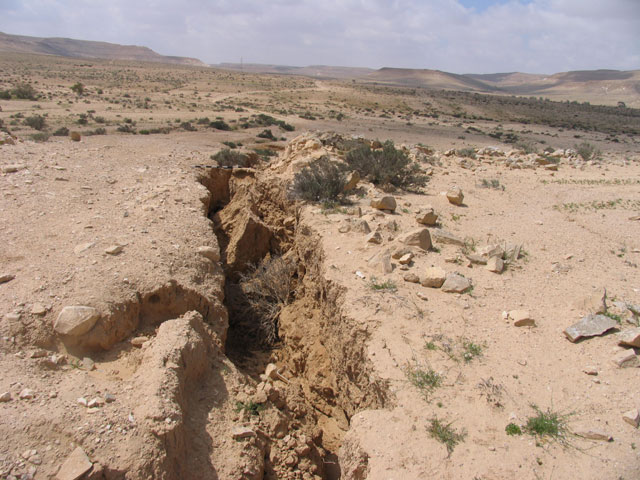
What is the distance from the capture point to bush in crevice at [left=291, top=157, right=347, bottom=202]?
7.46 metres

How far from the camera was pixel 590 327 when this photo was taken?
153 inches

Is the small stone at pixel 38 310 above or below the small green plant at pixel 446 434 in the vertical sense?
above

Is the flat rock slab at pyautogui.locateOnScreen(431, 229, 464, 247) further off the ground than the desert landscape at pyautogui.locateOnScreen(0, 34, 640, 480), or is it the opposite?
the flat rock slab at pyautogui.locateOnScreen(431, 229, 464, 247)

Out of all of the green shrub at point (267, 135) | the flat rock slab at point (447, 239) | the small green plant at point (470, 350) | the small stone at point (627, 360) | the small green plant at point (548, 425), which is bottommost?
the small green plant at point (548, 425)

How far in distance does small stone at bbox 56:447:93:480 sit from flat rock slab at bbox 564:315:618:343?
4.28 m

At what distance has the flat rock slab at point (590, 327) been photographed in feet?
12.6

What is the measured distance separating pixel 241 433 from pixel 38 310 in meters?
2.26

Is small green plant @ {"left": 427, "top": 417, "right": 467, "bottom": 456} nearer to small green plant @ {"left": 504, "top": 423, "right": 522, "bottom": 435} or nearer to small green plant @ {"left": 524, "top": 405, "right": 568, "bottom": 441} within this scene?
small green plant @ {"left": 504, "top": 423, "right": 522, "bottom": 435}

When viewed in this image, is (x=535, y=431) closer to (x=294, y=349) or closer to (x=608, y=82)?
(x=294, y=349)

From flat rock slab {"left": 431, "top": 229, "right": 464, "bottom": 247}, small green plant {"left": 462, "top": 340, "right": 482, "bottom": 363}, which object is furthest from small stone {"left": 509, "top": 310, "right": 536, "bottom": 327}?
flat rock slab {"left": 431, "top": 229, "right": 464, "bottom": 247}

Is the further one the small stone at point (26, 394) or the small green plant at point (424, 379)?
the small green plant at point (424, 379)

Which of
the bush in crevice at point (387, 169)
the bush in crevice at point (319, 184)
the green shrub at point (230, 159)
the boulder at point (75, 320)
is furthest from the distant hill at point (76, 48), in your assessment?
the boulder at point (75, 320)

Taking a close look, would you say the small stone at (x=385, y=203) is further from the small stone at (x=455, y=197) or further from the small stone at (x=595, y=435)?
the small stone at (x=595, y=435)

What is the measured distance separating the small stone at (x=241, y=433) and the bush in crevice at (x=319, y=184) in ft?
14.7
